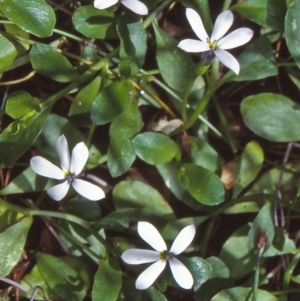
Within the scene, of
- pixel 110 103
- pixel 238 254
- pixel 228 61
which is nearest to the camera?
pixel 228 61

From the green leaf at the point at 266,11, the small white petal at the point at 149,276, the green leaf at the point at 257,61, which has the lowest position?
the small white petal at the point at 149,276

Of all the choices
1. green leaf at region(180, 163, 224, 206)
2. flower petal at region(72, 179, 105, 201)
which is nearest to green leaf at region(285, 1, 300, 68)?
green leaf at region(180, 163, 224, 206)

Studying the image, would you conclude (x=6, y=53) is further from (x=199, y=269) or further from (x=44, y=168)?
(x=199, y=269)

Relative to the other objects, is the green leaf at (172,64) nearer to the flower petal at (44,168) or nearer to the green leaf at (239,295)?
the flower petal at (44,168)

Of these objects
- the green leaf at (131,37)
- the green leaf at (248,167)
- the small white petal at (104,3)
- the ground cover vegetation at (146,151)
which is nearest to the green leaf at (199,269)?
the ground cover vegetation at (146,151)

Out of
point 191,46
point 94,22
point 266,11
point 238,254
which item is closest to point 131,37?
point 94,22

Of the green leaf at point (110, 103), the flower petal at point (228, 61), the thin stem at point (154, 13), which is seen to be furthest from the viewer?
the thin stem at point (154, 13)

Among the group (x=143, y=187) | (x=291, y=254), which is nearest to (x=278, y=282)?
(x=291, y=254)

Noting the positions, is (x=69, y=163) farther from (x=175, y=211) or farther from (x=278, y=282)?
(x=278, y=282)
